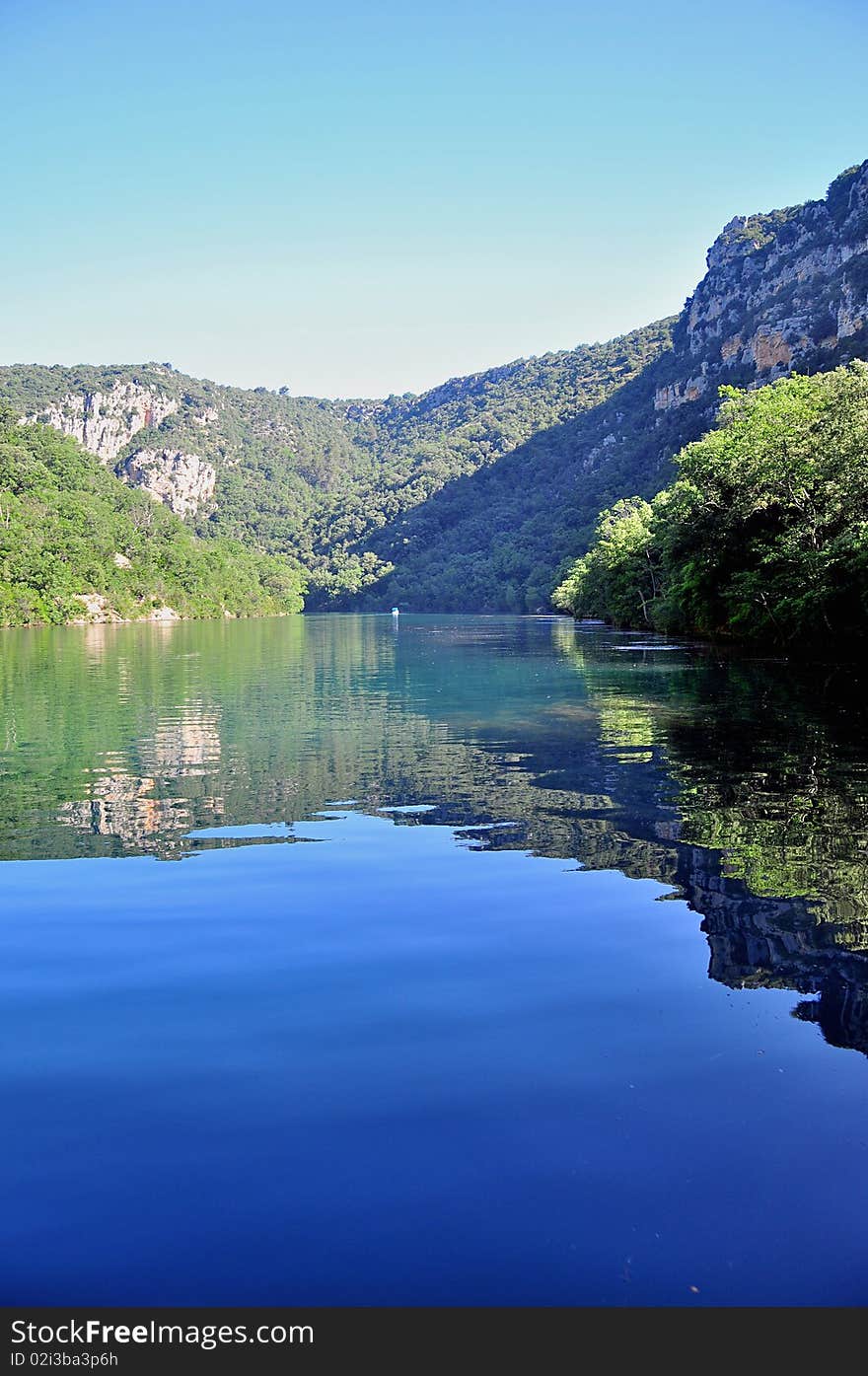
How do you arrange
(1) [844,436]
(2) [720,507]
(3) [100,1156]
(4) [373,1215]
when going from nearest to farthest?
(4) [373,1215] < (3) [100,1156] < (1) [844,436] < (2) [720,507]

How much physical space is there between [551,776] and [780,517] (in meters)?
32.8

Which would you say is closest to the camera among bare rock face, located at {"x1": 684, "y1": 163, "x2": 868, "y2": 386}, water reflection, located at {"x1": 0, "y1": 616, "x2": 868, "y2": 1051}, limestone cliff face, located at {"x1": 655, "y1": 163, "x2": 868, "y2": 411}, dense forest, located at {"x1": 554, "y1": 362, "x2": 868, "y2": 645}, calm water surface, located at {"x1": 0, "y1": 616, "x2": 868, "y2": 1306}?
calm water surface, located at {"x1": 0, "y1": 616, "x2": 868, "y2": 1306}

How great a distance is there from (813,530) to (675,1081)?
38.4 metres

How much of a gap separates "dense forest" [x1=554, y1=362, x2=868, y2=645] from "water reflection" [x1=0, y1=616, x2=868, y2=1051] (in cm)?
351

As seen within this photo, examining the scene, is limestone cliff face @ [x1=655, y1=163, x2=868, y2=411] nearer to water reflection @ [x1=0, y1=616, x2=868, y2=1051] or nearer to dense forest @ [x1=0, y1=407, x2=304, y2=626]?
dense forest @ [x1=0, y1=407, x2=304, y2=626]

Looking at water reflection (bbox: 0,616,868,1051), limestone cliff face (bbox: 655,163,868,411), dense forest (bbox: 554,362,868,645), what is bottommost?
water reflection (bbox: 0,616,868,1051)

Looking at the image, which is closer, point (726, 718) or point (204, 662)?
point (726, 718)

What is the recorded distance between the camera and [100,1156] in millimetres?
6172

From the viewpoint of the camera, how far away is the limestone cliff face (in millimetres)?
143625

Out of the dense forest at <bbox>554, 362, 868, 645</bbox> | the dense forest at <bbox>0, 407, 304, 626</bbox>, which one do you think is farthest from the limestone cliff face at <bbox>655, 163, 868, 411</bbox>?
the dense forest at <bbox>0, 407, 304, 626</bbox>

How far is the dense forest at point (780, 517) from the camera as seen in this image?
38812mm

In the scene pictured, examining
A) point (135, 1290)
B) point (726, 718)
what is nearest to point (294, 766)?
point (726, 718)

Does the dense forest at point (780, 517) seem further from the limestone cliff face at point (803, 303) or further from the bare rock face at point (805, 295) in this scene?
the bare rock face at point (805, 295)

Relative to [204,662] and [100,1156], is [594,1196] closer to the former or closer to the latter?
[100,1156]
